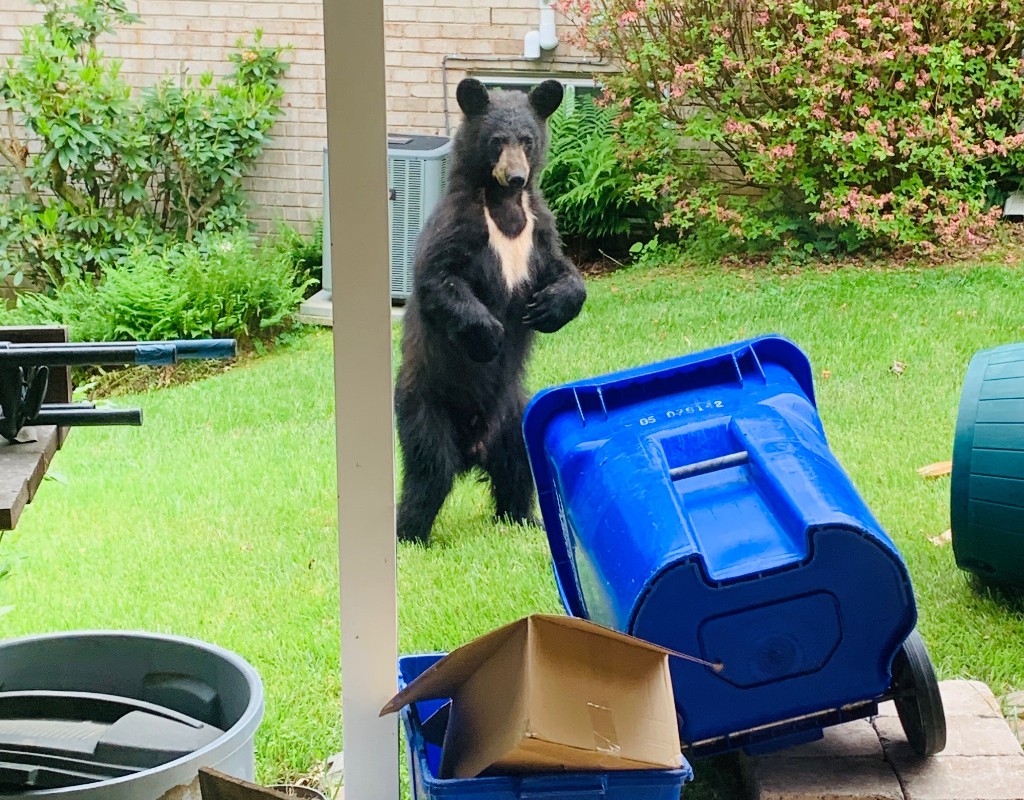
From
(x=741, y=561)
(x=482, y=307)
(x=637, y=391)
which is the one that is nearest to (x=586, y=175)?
(x=482, y=307)

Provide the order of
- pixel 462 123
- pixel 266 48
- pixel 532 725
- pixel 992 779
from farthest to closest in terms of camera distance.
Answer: pixel 266 48
pixel 462 123
pixel 992 779
pixel 532 725

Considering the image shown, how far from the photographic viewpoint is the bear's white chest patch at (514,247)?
160 cm

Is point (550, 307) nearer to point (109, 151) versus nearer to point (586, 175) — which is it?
point (586, 175)

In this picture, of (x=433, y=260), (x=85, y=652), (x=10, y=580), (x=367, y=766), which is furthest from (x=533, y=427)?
(x=10, y=580)

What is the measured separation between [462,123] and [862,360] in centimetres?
83

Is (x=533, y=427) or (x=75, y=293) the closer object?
(x=533, y=427)

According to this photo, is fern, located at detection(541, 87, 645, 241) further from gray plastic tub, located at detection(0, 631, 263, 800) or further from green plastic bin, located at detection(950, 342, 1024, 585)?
gray plastic tub, located at detection(0, 631, 263, 800)

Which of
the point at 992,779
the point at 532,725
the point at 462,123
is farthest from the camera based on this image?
the point at 462,123

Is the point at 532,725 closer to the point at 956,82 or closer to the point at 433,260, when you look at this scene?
the point at 433,260

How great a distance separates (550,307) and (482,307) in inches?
4.6

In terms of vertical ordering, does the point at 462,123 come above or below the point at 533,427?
above

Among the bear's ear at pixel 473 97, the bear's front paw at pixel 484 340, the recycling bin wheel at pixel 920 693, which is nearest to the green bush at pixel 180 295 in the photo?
the bear's front paw at pixel 484 340

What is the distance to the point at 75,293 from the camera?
1736 mm

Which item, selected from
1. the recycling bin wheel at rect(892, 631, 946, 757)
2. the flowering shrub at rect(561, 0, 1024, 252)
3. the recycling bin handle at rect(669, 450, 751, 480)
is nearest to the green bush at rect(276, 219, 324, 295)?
the flowering shrub at rect(561, 0, 1024, 252)
